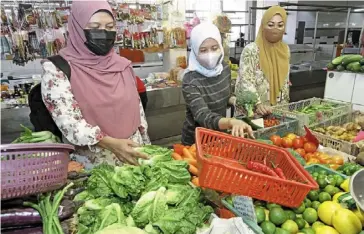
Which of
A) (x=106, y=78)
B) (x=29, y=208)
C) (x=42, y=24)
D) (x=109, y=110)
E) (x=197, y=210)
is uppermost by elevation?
(x=42, y=24)

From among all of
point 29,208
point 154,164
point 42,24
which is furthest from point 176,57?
point 29,208

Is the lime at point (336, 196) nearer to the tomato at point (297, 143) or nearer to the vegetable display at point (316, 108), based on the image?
the tomato at point (297, 143)

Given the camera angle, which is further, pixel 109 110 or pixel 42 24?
pixel 42 24

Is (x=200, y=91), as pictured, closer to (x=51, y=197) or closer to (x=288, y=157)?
(x=288, y=157)

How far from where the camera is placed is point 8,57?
3.35 m

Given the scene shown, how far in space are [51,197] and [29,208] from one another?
0.34ft

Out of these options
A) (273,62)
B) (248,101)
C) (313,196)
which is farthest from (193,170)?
(273,62)

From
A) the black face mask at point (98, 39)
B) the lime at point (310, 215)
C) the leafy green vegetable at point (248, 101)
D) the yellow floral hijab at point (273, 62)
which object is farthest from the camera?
the yellow floral hijab at point (273, 62)

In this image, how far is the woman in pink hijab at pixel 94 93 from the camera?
5.79ft

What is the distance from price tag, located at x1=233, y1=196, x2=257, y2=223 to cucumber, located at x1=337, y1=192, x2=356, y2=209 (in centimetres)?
44

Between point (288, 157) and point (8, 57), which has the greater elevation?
point (8, 57)

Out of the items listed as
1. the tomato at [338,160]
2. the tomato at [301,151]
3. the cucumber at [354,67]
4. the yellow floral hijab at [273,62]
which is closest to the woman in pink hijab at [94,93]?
the tomato at [301,151]

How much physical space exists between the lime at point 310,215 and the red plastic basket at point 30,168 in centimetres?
102

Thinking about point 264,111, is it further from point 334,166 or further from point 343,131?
point 334,166
